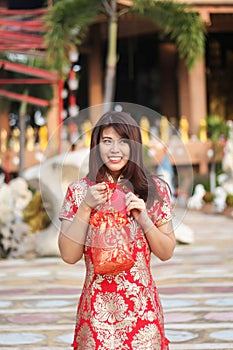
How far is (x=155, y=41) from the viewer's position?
101 ft

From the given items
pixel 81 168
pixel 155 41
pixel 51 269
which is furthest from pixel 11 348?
pixel 155 41

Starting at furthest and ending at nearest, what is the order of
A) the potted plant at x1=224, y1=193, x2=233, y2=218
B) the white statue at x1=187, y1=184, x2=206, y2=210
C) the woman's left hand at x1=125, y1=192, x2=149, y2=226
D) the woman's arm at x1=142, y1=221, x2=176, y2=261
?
the white statue at x1=187, y1=184, x2=206, y2=210 < the potted plant at x1=224, y1=193, x2=233, y2=218 < the woman's arm at x1=142, y1=221, x2=176, y2=261 < the woman's left hand at x1=125, y1=192, x2=149, y2=226

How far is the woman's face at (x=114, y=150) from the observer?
10.3 feet

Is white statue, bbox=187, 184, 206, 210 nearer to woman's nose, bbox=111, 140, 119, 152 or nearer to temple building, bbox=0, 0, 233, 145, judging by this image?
temple building, bbox=0, 0, 233, 145

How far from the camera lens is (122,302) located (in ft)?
10.6

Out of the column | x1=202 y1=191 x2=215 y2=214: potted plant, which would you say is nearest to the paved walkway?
x1=202 y1=191 x2=215 y2=214: potted plant

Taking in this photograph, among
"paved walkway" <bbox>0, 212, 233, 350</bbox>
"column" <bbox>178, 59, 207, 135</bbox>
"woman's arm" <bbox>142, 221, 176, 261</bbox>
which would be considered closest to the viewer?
"woman's arm" <bbox>142, 221, 176, 261</bbox>

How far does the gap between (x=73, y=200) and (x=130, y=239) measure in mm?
252

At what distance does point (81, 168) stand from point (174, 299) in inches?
153

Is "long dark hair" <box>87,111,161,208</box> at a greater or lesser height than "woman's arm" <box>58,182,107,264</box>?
greater

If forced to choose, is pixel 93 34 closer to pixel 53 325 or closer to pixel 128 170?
pixel 53 325

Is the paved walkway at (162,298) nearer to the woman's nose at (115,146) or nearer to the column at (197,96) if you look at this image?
the woman's nose at (115,146)

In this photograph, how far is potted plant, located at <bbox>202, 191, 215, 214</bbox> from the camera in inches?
736

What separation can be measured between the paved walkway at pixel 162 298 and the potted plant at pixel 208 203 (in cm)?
696
